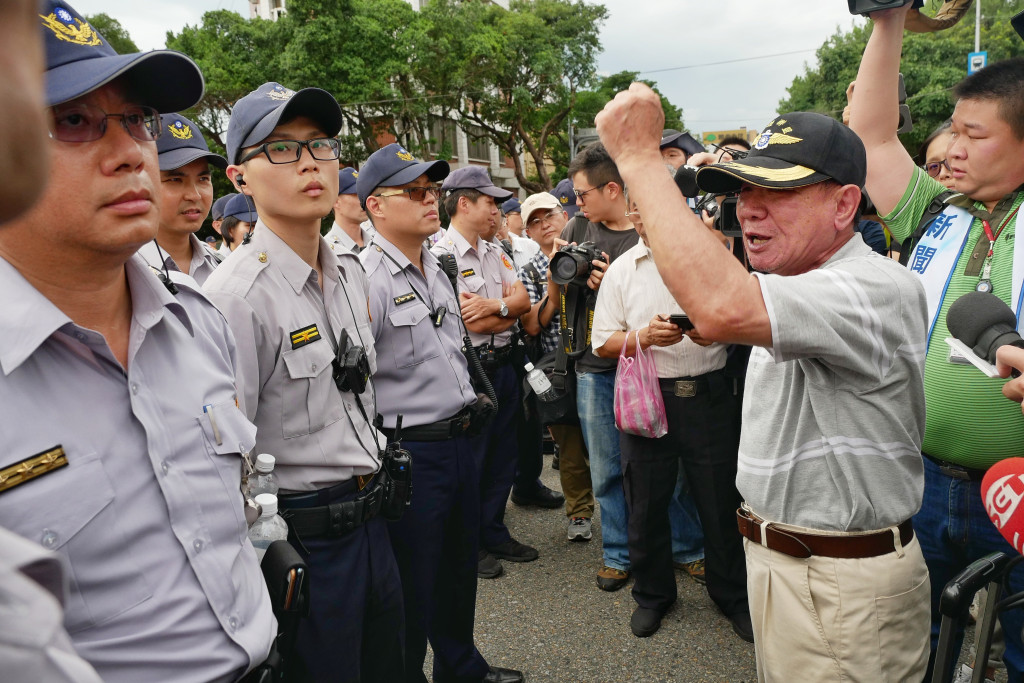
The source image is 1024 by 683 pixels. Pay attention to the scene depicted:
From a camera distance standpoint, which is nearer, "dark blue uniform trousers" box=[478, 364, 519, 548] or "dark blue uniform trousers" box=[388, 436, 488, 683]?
"dark blue uniform trousers" box=[388, 436, 488, 683]

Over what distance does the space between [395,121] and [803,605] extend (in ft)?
Answer: 92.9

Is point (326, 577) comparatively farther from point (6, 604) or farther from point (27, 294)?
point (6, 604)

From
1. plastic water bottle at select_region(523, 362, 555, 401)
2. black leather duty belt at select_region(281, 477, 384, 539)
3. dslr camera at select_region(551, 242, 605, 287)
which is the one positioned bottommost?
plastic water bottle at select_region(523, 362, 555, 401)

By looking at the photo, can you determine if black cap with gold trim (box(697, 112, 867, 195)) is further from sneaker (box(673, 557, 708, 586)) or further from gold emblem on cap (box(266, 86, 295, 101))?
sneaker (box(673, 557, 708, 586))

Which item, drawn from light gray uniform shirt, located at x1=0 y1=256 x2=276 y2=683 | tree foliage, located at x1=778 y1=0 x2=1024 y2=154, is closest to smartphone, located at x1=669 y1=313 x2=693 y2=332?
light gray uniform shirt, located at x1=0 y1=256 x2=276 y2=683

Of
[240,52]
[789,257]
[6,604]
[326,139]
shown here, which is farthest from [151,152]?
[240,52]

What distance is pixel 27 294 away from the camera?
4.22ft

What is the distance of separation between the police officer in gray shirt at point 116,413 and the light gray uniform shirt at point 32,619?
0.75 meters

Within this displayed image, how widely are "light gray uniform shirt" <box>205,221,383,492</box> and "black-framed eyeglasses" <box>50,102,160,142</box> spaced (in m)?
0.72

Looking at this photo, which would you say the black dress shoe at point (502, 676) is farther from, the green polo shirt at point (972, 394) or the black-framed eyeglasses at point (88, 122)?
the black-framed eyeglasses at point (88, 122)

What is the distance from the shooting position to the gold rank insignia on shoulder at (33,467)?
115 cm

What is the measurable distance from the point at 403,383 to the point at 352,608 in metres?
1.17

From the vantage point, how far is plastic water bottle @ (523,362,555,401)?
14.5 feet

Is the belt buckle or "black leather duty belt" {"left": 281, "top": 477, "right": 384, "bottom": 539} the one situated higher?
"black leather duty belt" {"left": 281, "top": 477, "right": 384, "bottom": 539}
